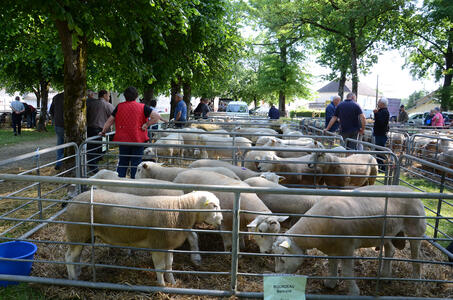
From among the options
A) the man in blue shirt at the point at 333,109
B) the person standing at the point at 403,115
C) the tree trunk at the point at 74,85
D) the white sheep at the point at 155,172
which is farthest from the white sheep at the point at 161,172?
the person standing at the point at 403,115

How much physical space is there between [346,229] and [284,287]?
1032 mm

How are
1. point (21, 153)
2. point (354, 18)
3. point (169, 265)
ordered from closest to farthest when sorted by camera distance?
point (169, 265) < point (21, 153) < point (354, 18)

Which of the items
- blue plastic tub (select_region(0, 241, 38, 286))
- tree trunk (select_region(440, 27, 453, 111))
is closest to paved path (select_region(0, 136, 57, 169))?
blue plastic tub (select_region(0, 241, 38, 286))

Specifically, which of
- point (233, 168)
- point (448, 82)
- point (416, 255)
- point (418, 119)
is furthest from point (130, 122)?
point (418, 119)

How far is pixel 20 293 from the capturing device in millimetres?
3402

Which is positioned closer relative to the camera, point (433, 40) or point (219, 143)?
point (219, 143)

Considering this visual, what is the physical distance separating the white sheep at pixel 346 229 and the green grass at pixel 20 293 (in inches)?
96.5

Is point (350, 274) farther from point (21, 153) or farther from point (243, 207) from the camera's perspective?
point (21, 153)

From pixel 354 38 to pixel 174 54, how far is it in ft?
43.6

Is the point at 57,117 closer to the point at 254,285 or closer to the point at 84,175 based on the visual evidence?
the point at 84,175

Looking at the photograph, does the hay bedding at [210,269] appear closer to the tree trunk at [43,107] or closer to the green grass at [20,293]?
the green grass at [20,293]

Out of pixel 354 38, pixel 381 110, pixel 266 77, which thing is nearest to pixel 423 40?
pixel 354 38

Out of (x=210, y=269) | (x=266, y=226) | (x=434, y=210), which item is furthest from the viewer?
(x=434, y=210)

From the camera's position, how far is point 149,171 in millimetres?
5785
